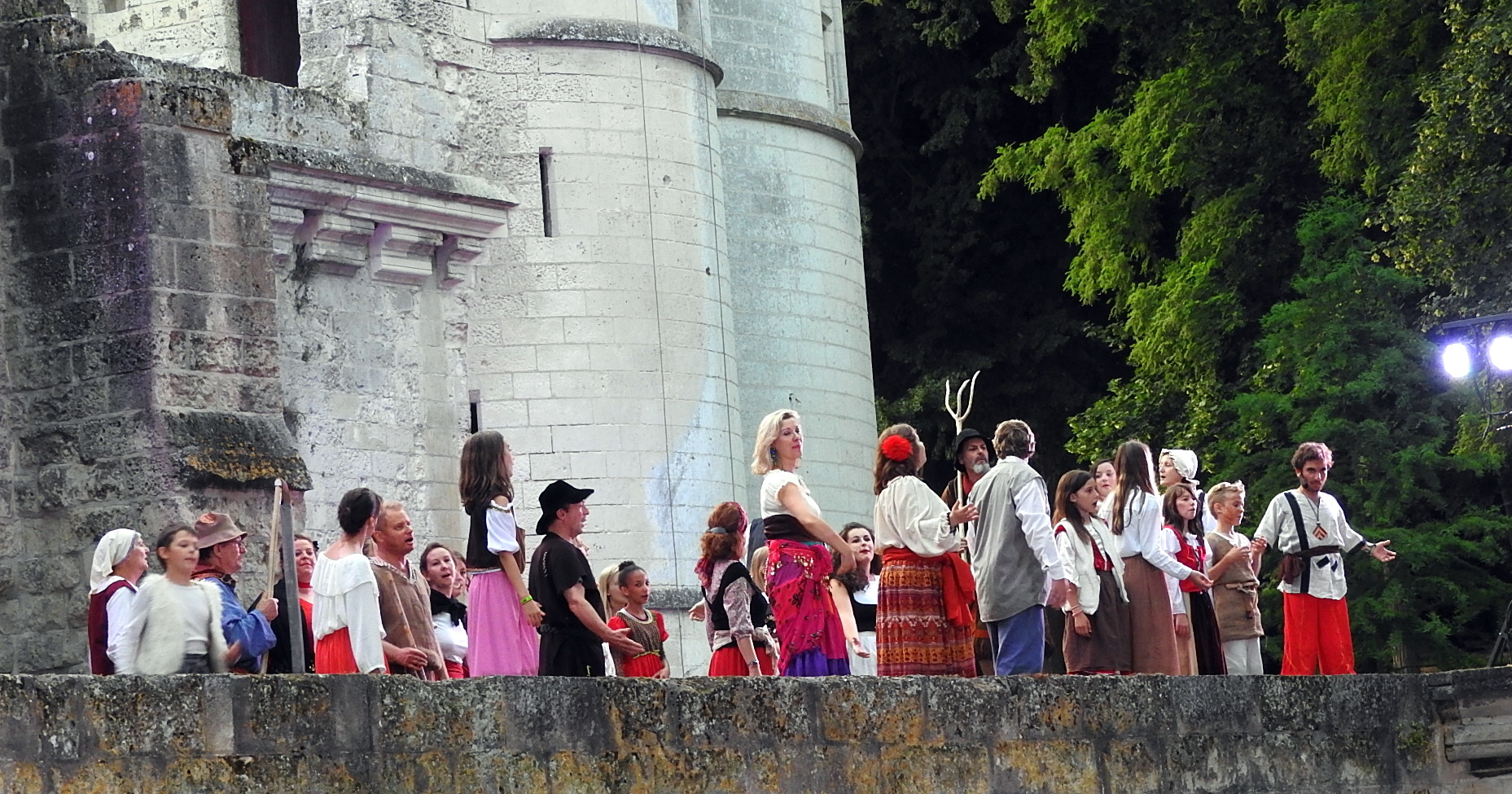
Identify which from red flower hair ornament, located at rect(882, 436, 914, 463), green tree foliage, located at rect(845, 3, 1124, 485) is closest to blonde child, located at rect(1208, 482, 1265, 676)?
red flower hair ornament, located at rect(882, 436, 914, 463)

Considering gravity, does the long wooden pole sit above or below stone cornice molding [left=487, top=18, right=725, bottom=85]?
below

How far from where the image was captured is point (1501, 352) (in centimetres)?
1702

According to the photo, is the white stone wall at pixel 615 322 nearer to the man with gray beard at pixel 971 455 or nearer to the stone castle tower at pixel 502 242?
the stone castle tower at pixel 502 242

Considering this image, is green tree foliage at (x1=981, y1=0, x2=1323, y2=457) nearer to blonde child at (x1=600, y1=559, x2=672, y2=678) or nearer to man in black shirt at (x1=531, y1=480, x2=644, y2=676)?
blonde child at (x1=600, y1=559, x2=672, y2=678)

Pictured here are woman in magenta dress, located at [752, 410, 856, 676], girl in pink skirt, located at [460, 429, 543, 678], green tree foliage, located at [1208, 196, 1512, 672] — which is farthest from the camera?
green tree foliage, located at [1208, 196, 1512, 672]

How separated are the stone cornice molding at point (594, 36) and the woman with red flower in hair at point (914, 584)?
8626mm

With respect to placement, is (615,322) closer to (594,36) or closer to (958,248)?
(594,36)

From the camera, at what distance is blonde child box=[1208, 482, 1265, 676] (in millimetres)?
13953

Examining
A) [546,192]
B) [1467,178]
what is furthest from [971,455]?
[1467,178]

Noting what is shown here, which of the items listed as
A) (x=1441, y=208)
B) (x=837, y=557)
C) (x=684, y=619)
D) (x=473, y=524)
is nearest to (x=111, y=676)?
(x=473, y=524)

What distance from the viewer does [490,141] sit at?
19.3m

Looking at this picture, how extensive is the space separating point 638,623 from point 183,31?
865 centimetres

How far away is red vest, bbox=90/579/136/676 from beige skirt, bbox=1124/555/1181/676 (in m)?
4.86

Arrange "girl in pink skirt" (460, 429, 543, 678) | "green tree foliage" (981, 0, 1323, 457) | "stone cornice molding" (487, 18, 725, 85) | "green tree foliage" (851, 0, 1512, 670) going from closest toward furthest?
"girl in pink skirt" (460, 429, 543, 678) < "stone cornice molding" (487, 18, 725, 85) < "green tree foliage" (851, 0, 1512, 670) < "green tree foliage" (981, 0, 1323, 457)
